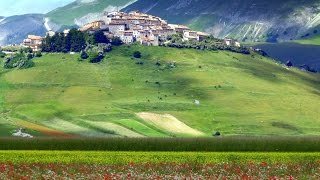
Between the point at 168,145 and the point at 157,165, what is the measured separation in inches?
900

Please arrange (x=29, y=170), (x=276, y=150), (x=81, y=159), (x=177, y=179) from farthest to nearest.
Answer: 1. (x=276, y=150)
2. (x=81, y=159)
3. (x=29, y=170)
4. (x=177, y=179)

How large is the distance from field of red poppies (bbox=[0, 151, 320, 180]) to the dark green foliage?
44.8ft

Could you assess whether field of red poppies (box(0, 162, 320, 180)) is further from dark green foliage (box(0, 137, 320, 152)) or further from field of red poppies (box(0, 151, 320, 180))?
dark green foliage (box(0, 137, 320, 152))

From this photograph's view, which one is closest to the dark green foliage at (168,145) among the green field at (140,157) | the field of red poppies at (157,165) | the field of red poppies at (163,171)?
the green field at (140,157)

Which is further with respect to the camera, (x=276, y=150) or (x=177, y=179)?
(x=276, y=150)

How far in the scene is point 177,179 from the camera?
64.7m

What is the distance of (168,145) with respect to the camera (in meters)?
95.8

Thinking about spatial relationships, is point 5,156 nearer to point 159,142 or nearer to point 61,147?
point 61,147

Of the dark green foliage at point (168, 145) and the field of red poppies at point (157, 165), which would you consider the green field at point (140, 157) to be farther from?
the dark green foliage at point (168, 145)

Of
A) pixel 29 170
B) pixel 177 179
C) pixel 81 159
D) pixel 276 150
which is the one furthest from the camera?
pixel 276 150

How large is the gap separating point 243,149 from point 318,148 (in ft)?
31.9

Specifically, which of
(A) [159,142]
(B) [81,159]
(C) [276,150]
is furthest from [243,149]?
(B) [81,159]

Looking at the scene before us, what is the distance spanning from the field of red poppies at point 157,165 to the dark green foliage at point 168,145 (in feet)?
44.8

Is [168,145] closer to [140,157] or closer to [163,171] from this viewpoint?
[140,157]
